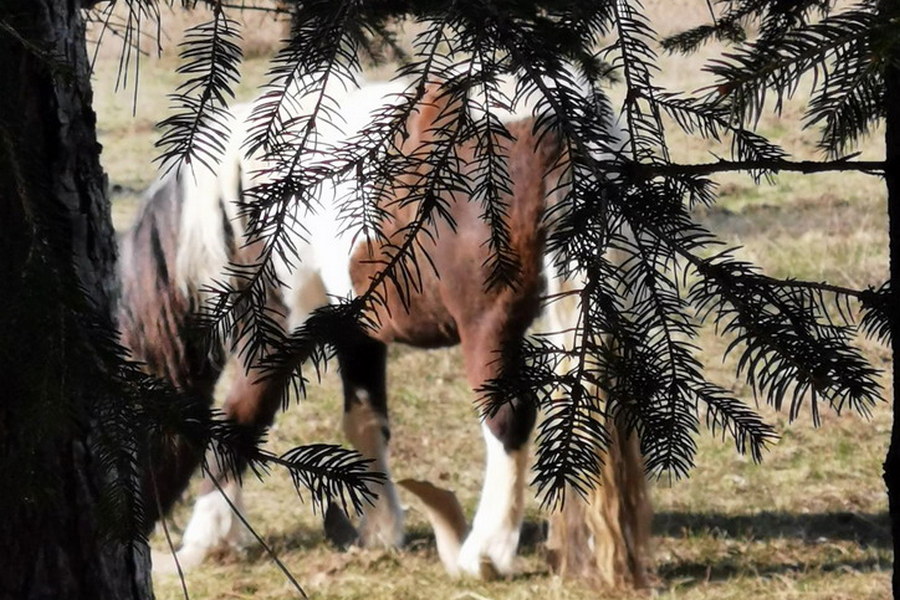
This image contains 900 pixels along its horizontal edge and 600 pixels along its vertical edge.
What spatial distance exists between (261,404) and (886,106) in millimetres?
2731

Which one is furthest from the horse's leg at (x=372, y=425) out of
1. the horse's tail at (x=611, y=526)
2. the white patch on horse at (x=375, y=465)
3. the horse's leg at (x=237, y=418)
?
the horse's tail at (x=611, y=526)

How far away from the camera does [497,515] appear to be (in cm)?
346

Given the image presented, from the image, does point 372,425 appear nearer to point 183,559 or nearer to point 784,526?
point 183,559

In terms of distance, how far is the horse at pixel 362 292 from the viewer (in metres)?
3.00

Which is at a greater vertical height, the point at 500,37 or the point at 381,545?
the point at 500,37

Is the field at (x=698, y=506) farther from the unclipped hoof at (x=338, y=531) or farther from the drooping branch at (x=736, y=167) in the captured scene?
the drooping branch at (x=736, y=167)

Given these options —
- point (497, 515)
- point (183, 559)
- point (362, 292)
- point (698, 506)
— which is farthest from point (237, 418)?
point (698, 506)

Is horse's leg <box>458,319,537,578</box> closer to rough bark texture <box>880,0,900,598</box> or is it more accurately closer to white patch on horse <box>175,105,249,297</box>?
white patch on horse <box>175,105,249,297</box>

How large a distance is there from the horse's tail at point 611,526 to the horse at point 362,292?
0.05ft

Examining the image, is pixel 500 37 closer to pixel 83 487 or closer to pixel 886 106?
pixel 886 106

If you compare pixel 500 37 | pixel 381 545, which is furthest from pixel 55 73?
pixel 381 545

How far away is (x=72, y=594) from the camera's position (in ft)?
5.76

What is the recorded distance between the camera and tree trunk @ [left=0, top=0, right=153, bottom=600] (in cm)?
106

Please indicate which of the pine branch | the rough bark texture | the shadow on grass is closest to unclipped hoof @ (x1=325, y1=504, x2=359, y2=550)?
the shadow on grass
